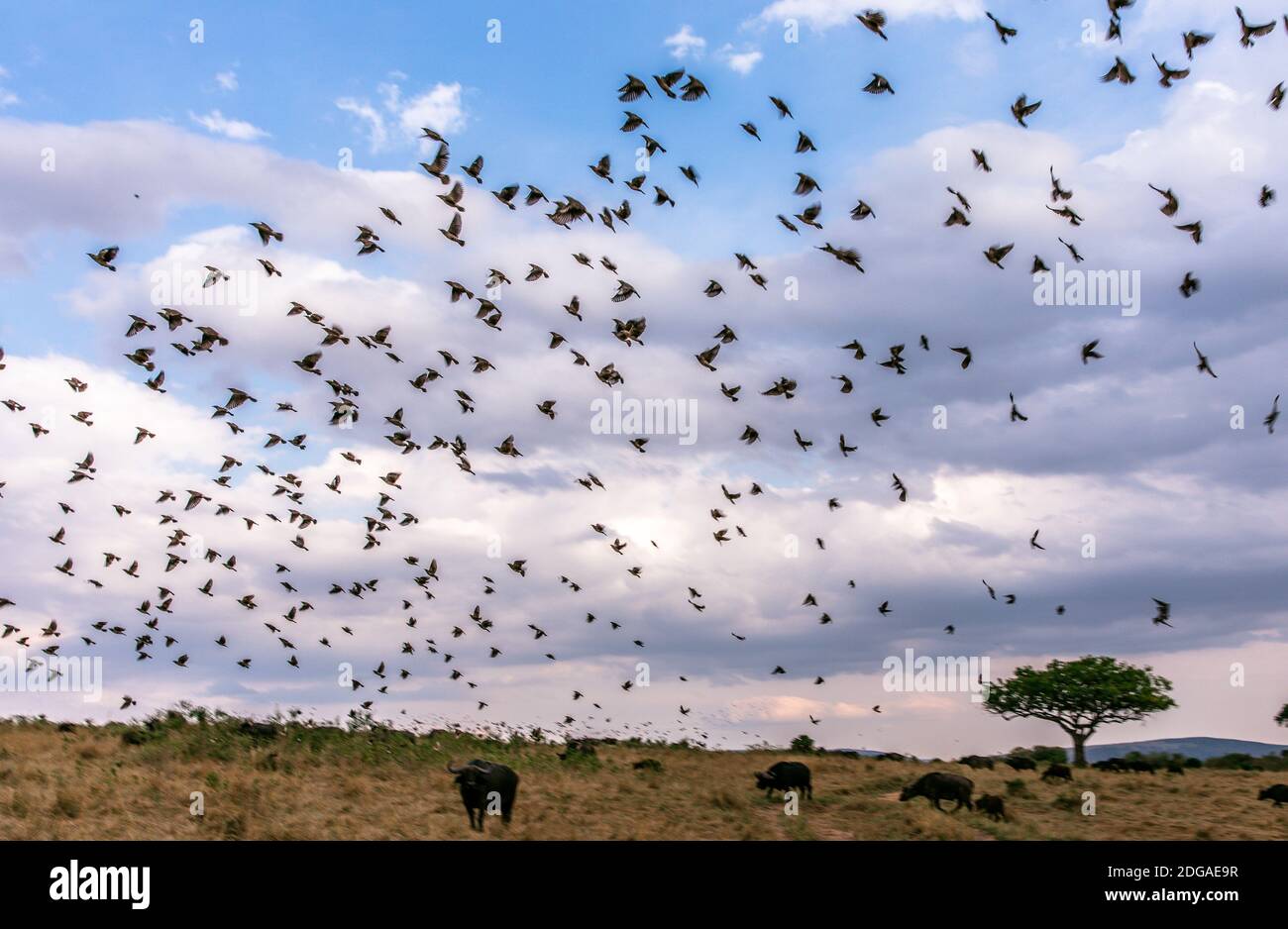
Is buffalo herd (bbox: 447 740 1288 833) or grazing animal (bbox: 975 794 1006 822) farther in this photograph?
grazing animal (bbox: 975 794 1006 822)

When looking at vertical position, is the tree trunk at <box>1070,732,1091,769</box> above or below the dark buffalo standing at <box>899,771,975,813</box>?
below

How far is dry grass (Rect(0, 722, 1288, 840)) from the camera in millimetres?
23078

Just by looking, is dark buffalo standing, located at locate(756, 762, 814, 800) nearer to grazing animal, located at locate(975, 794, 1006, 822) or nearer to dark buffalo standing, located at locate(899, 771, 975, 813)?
dark buffalo standing, located at locate(899, 771, 975, 813)

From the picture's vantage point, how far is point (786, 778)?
1242 inches

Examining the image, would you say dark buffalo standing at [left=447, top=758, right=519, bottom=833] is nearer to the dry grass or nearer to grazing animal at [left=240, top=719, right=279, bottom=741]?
the dry grass

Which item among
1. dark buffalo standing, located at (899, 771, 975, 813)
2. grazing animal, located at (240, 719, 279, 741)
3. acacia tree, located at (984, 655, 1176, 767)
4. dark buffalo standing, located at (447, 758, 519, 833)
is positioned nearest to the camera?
dark buffalo standing, located at (447, 758, 519, 833)

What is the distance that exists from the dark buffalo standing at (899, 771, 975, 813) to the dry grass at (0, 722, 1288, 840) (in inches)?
16.3

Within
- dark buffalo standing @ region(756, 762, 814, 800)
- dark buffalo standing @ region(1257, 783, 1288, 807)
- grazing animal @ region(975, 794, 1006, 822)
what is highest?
dark buffalo standing @ region(756, 762, 814, 800)

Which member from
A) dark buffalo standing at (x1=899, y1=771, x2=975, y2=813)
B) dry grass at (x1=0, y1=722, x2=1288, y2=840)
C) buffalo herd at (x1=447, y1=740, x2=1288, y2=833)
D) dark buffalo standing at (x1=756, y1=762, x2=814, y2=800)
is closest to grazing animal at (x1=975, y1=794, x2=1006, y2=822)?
buffalo herd at (x1=447, y1=740, x2=1288, y2=833)

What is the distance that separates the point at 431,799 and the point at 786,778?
1112 cm

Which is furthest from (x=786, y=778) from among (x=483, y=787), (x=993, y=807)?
(x=483, y=787)
